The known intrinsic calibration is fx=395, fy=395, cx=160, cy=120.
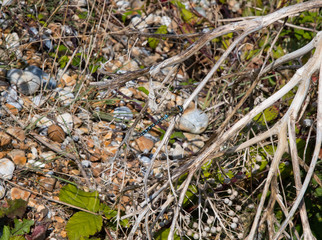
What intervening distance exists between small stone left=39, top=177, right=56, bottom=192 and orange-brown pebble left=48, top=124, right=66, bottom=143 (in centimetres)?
30

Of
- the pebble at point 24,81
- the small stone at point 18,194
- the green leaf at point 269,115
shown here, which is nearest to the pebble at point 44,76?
the pebble at point 24,81

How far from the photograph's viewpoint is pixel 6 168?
2234mm

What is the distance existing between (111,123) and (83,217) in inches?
30.5

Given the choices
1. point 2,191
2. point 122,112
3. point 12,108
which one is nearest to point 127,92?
point 122,112

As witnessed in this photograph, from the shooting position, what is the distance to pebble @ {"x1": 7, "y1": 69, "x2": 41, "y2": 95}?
8.67 feet

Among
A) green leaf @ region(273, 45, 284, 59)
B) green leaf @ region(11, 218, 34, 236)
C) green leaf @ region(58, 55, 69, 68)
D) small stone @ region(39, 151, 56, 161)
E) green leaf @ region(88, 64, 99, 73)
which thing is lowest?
green leaf @ region(11, 218, 34, 236)

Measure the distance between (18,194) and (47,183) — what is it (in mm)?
167

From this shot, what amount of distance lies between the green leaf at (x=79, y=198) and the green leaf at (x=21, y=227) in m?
0.21

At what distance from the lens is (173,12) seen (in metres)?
3.32

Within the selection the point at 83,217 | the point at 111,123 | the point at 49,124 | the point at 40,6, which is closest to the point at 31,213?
the point at 83,217

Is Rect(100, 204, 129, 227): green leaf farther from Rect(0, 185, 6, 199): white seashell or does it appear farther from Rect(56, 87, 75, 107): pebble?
Rect(56, 87, 75, 107): pebble

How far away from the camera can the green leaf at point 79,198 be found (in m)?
2.18

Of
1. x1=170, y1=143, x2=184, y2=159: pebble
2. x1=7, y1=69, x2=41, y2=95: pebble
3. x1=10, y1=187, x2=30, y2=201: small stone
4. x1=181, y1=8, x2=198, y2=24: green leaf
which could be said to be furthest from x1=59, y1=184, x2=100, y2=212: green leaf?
x1=181, y1=8, x2=198, y2=24: green leaf

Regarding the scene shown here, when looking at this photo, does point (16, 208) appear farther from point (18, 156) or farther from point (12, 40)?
point (12, 40)
